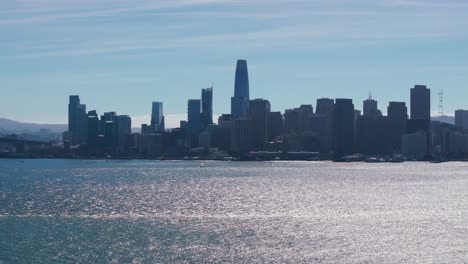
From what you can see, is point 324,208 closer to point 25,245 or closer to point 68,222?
point 68,222

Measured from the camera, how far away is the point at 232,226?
69.9 meters

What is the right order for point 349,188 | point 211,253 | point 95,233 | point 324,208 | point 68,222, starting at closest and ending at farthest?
point 211,253
point 95,233
point 68,222
point 324,208
point 349,188

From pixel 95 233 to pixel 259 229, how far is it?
11.7 m

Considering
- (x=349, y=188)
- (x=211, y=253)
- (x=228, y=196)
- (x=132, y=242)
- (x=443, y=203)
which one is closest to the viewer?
(x=211, y=253)

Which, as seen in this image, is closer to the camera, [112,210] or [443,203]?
[112,210]

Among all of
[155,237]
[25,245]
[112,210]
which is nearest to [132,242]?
[155,237]

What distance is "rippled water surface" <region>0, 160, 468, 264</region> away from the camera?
55.1 m

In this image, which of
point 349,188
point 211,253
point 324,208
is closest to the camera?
point 211,253

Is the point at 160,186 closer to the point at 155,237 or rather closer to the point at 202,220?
the point at 202,220

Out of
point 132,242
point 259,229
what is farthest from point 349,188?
point 132,242

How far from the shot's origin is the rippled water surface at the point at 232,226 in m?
55.1

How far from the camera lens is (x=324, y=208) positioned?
8931 centimetres

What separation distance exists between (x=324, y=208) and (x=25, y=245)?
37.5 m

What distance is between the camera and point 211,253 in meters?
55.3
